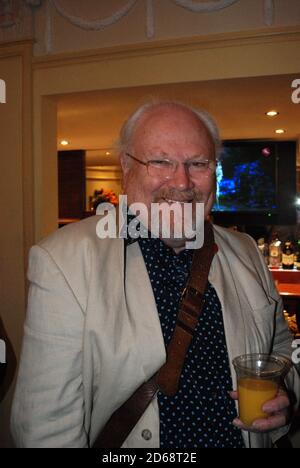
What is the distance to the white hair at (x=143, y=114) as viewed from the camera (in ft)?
3.99

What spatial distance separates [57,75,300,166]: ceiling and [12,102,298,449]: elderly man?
0.89 feet

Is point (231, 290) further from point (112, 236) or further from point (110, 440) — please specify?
point (110, 440)

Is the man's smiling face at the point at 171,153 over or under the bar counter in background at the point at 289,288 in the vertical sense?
over

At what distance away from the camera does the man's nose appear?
113cm

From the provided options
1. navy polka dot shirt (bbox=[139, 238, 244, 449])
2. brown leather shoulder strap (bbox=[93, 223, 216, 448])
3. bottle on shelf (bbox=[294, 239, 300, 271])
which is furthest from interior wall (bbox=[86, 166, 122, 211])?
brown leather shoulder strap (bbox=[93, 223, 216, 448])

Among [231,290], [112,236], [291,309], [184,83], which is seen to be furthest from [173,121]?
[291,309]

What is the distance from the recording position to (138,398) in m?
1.00

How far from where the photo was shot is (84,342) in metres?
0.97

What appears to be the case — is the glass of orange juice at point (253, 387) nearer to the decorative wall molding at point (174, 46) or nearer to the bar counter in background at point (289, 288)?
the decorative wall molding at point (174, 46)

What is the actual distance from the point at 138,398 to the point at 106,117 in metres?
3.03

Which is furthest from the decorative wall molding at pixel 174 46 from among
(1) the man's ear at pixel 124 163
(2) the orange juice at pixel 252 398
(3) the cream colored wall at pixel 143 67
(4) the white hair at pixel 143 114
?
(2) the orange juice at pixel 252 398

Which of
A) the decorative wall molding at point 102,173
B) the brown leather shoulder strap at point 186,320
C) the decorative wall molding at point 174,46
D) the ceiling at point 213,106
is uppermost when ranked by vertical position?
the decorative wall molding at point 102,173

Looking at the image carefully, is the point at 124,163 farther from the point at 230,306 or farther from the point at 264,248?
the point at 264,248

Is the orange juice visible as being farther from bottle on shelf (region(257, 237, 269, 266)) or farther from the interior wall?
the interior wall
